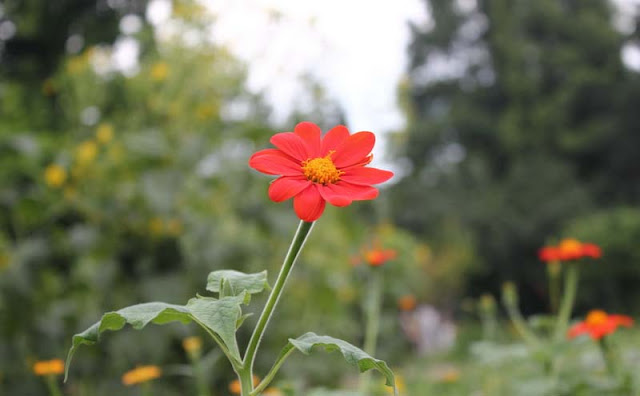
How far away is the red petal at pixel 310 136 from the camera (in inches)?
29.2

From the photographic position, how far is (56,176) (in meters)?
2.43

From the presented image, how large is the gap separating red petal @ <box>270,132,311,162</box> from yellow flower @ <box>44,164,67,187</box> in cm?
195

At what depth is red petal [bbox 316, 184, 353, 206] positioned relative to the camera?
0.62 metres

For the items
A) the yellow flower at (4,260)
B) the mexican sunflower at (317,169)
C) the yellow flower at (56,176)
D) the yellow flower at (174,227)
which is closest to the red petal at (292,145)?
the mexican sunflower at (317,169)

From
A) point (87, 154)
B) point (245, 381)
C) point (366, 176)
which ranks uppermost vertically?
point (87, 154)

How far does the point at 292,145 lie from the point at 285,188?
A: 81 millimetres

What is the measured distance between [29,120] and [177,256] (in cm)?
198

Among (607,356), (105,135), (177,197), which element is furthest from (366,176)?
(105,135)

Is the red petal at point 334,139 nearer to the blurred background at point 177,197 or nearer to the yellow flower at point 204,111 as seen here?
the blurred background at point 177,197

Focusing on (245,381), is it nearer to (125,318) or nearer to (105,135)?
(125,318)

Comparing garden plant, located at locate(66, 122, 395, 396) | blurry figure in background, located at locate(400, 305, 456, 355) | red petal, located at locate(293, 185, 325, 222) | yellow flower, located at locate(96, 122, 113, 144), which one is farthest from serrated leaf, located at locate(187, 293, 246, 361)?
blurry figure in background, located at locate(400, 305, 456, 355)

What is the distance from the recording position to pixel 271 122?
3.44m

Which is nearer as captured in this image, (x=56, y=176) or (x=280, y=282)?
(x=280, y=282)

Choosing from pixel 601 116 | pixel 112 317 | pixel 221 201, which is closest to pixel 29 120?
pixel 221 201
